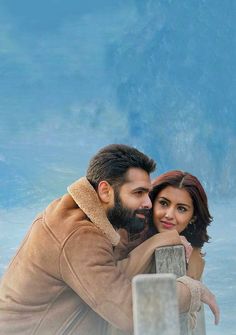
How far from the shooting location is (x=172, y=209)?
227cm

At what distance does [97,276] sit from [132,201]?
29 centimetres

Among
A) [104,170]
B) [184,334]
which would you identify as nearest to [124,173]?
[104,170]

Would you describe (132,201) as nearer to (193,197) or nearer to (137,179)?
(137,179)

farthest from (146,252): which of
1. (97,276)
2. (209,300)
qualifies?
(209,300)

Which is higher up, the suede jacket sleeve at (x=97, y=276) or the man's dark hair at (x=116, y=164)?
the man's dark hair at (x=116, y=164)

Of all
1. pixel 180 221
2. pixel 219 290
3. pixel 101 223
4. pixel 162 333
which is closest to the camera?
pixel 162 333

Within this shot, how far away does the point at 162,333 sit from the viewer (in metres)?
1.60

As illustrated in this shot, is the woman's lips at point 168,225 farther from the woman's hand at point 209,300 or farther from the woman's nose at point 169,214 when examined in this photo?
the woman's hand at point 209,300

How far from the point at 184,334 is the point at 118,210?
17.5 inches

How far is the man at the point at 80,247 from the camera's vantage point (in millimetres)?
2037

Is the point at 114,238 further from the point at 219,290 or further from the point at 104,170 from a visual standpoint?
the point at 219,290

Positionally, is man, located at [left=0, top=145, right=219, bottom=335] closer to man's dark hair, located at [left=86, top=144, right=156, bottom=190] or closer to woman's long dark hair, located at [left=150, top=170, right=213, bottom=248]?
man's dark hair, located at [left=86, top=144, right=156, bottom=190]

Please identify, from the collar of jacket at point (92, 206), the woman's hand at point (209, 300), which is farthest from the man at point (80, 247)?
the woman's hand at point (209, 300)

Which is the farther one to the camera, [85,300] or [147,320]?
[85,300]
